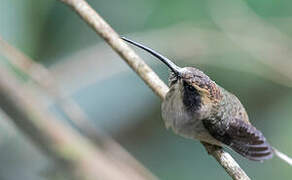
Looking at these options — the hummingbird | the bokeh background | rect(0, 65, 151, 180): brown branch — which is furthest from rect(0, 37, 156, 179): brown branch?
the hummingbird

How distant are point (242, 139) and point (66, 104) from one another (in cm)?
120

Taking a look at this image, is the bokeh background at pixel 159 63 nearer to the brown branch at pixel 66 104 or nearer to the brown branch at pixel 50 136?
the brown branch at pixel 66 104

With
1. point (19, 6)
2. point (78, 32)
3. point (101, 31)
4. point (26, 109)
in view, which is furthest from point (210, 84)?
point (78, 32)

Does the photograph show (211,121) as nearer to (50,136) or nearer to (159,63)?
(50,136)

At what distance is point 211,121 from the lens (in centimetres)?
167

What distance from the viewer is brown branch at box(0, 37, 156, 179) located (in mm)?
2428

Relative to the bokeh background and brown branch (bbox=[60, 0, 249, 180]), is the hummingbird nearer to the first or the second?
brown branch (bbox=[60, 0, 249, 180])

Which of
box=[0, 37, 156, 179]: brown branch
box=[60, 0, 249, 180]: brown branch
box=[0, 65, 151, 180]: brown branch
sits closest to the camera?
box=[60, 0, 249, 180]: brown branch

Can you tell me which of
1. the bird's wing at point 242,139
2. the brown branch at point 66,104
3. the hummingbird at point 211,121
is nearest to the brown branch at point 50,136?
the brown branch at point 66,104

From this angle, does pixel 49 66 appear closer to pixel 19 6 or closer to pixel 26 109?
pixel 19 6

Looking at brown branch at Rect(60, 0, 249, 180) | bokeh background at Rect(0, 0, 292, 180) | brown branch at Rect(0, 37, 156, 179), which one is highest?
→ bokeh background at Rect(0, 0, 292, 180)

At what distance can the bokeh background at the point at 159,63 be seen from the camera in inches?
125

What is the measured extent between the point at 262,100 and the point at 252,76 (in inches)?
7.1

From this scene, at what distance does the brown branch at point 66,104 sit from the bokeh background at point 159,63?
368mm
